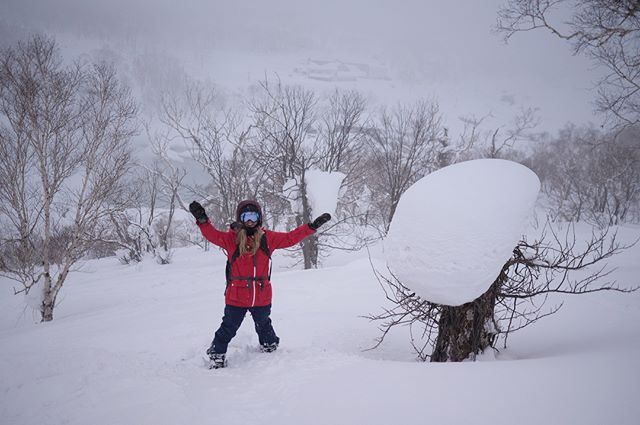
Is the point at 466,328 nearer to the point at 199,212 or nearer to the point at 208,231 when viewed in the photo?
the point at 208,231

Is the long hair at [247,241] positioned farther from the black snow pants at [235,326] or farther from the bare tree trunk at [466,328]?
the bare tree trunk at [466,328]

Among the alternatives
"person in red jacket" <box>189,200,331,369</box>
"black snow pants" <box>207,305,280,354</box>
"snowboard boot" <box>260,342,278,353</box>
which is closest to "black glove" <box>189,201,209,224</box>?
"person in red jacket" <box>189,200,331,369</box>

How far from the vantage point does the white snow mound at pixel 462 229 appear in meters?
2.29

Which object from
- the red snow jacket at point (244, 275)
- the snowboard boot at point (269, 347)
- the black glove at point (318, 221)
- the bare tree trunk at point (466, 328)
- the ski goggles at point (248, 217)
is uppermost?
the ski goggles at point (248, 217)

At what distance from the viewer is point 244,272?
3.05m

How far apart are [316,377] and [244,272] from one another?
127 centimetres

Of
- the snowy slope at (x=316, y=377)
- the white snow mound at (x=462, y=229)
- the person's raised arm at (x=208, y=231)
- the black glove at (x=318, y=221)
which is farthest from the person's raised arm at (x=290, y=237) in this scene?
the snowy slope at (x=316, y=377)

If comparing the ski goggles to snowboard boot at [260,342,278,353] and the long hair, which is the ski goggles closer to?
the long hair

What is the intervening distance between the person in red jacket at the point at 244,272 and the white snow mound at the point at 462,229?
0.96 meters

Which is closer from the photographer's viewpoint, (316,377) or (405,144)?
(316,377)

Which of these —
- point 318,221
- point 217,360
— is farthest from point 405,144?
point 217,360

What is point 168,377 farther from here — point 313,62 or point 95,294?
point 313,62

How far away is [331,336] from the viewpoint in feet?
12.4

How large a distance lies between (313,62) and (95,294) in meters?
184
